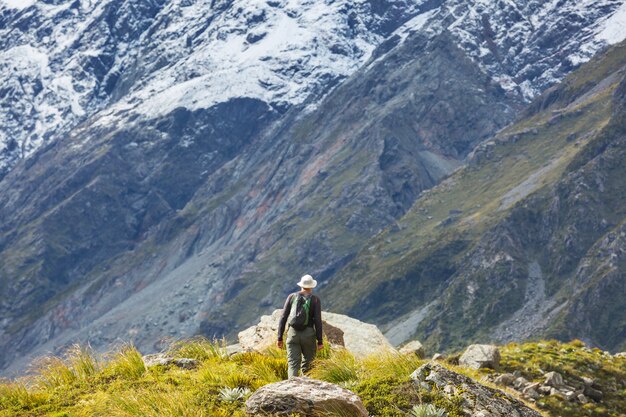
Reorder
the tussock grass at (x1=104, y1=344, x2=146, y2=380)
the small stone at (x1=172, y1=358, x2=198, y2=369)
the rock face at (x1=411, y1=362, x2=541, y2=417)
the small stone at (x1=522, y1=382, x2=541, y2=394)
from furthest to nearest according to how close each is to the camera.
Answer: the small stone at (x1=522, y1=382, x2=541, y2=394) → the small stone at (x1=172, y1=358, x2=198, y2=369) → the tussock grass at (x1=104, y1=344, x2=146, y2=380) → the rock face at (x1=411, y1=362, x2=541, y2=417)

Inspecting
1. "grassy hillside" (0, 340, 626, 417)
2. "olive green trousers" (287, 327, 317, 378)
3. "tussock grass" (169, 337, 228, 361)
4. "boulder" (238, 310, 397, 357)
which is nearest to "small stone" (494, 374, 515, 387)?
"grassy hillside" (0, 340, 626, 417)

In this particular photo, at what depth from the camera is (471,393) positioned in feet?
55.2

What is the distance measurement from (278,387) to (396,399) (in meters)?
2.70

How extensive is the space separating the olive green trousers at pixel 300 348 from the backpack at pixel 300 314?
0.15m

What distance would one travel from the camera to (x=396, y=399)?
55.1 ft

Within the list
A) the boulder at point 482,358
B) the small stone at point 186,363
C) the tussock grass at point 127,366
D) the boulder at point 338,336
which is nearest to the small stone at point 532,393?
the boulder at point 482,358

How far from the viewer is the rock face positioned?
16.6m

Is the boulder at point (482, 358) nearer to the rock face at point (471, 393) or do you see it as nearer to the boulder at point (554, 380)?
the boulder at point (554, 380)

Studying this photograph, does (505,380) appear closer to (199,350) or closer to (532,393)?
(532,393)

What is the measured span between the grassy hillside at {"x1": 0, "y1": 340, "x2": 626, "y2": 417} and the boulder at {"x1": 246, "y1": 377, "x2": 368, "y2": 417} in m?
0.63

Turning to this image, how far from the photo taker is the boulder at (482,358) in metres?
29.9

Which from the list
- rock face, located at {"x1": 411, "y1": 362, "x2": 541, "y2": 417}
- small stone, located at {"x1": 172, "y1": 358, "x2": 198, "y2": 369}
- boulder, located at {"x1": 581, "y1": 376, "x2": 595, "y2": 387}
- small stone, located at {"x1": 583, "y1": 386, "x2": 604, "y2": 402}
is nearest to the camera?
rock face, located at {"x1": 411, "y1": 362, "x2": 541, "y2": 417}

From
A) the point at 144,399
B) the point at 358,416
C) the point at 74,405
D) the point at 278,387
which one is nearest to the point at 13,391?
the point at 74,405

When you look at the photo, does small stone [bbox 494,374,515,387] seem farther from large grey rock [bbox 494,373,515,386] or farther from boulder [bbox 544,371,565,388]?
boulder [bbox 544,371,565,388]
